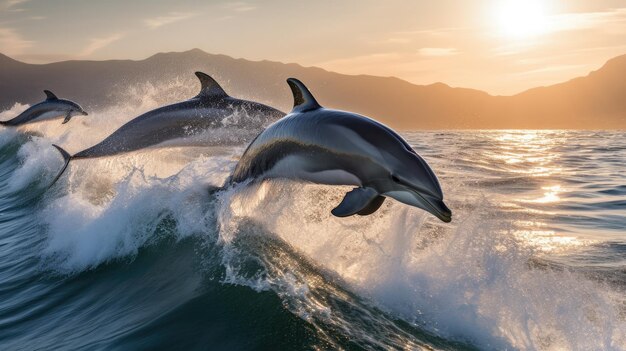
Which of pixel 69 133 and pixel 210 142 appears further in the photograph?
pixel 69 133

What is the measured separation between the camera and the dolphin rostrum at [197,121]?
9055 millimetres

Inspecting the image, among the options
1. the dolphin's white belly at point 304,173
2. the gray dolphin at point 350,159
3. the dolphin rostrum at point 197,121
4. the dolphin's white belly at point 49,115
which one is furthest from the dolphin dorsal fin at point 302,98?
the dolphin's white belly at point 49,115

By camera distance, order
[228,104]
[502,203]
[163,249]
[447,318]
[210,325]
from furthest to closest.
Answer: [502,203], [228,104], [163,249], [447,318], [210,325]

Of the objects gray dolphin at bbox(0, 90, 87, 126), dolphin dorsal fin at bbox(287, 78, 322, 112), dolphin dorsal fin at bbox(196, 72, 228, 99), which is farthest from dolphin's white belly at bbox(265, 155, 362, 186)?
gray dolphin at bbox(0, 90, 87, 126)

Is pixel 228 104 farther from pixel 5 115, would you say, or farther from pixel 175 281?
pixel 5 115

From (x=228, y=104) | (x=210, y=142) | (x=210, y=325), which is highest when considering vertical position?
(x=228, y=104)

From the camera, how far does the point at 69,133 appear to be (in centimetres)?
1948

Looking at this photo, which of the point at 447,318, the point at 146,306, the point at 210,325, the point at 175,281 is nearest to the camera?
the point at 210,325

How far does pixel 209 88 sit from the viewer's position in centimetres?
923

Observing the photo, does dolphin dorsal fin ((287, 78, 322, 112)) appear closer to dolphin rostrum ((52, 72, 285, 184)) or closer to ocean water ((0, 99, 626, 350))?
ocean water ((0, 99, 626, 350))

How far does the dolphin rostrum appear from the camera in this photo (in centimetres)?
905

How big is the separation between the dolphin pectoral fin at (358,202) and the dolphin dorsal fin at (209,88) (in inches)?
214

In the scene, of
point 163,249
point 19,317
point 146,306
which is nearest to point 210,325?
point 146,306

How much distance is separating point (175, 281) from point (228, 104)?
4.18 m
